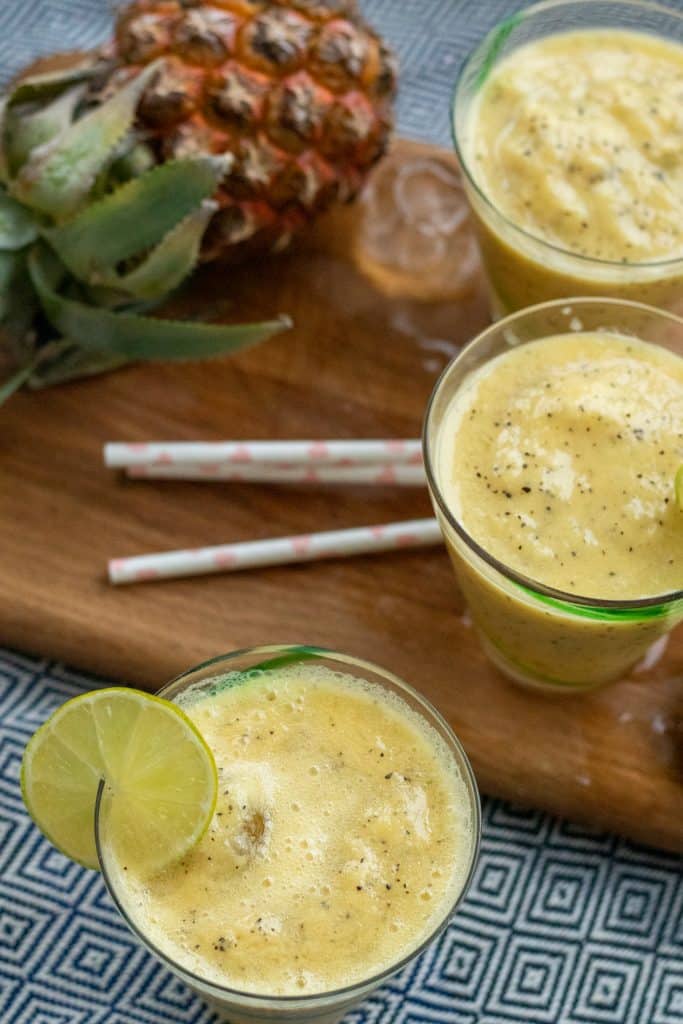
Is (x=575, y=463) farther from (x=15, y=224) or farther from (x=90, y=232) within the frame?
(x=15, y=224)

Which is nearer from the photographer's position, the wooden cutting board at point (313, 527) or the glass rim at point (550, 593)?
the glass rim at point (550, 593)

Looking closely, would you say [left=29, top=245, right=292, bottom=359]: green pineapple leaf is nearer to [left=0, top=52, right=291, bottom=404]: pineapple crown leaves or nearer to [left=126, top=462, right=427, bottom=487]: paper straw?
[left=0, top=52, right=291, bottom=404]: pineapple crown leaves

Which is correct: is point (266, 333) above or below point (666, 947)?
above

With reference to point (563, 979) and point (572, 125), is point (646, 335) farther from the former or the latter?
point (563, 979)

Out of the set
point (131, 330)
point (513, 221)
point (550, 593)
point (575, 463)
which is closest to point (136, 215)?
point (131, 330)

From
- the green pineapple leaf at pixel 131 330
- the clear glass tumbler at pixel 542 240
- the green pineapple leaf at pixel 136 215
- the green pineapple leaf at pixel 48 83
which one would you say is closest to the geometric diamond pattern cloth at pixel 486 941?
the green pineapple leaf at pixel 131 330

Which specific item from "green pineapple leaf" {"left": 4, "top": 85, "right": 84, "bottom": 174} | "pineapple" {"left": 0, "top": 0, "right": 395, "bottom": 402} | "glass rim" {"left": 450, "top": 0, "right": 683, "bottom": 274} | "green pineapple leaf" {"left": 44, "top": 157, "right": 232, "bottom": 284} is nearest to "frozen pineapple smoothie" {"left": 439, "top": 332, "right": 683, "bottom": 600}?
"glass rim" {"left": 450, "top": 0, "right": 683, "bottom": 274}

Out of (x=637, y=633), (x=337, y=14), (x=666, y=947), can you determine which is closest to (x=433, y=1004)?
(x=666, y=947)

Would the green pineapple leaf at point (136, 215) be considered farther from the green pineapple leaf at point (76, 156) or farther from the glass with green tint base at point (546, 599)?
the glass with green tint base at point (546, 599)
